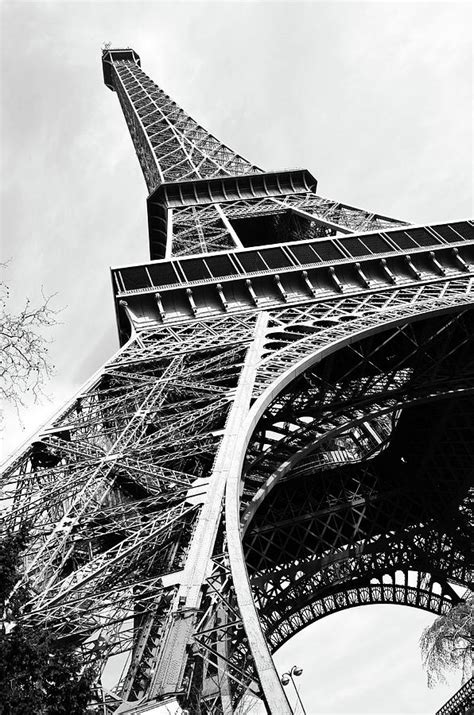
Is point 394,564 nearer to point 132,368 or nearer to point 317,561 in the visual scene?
point 317,561

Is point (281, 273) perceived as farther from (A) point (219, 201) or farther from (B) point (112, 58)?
(B) point (112, 58)

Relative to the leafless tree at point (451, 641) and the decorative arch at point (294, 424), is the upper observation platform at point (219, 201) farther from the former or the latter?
the leafless tree at point (451, 641)

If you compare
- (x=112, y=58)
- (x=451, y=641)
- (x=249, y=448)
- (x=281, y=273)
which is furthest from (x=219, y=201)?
(x=112, y=58)

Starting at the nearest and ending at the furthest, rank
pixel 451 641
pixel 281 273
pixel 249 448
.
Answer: pixel 451 641, pixel 249 448, pixel 281 273

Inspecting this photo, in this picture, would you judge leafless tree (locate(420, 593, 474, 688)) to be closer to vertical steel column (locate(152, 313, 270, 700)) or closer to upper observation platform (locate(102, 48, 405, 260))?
vertical steel column (locate(152, 313, 270, 700))

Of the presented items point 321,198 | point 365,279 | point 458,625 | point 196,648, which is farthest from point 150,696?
point 321,198

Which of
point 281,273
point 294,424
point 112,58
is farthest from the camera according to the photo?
point 112,58

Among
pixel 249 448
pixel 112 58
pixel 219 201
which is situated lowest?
pixel 249 448
